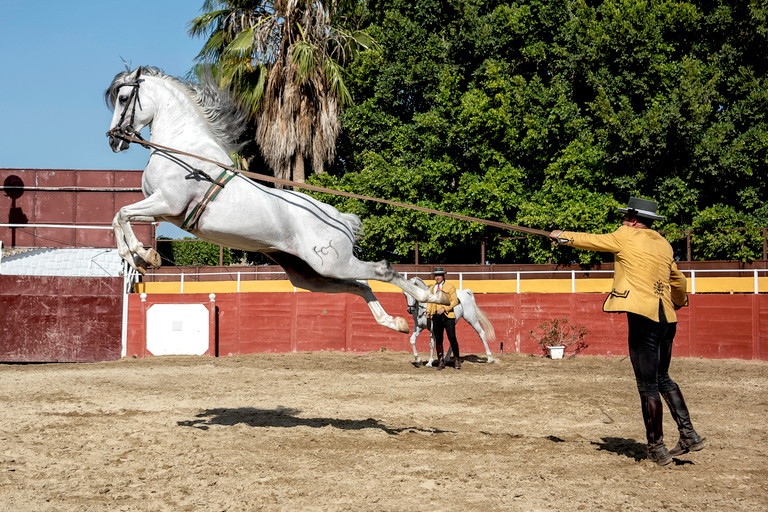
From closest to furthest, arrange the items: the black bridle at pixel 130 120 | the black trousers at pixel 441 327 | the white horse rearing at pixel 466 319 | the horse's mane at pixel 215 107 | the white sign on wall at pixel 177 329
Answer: the black bridle at pixel 130 120
the horse's mane at pixel 215 107
the black trousers at pixel 441 327
the white horse rearing at pixel 466 319
the white sign on wall at pixel 177 329

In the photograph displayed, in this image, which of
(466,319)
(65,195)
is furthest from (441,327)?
(65,195)

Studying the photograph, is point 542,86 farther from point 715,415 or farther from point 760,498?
point 760,498

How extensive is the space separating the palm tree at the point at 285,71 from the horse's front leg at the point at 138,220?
1601cm

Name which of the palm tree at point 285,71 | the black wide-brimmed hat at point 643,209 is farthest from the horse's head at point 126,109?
the palm tree at point 285,71

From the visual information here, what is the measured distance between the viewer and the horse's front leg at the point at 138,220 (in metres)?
6.09

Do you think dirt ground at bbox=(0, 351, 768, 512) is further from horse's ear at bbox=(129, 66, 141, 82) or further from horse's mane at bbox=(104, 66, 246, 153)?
horse's ear at bbox=(129, 66, 141, 82)

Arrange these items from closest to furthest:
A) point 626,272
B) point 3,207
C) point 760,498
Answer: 1. point 760,498
2. point 626,272
3. point 3,207

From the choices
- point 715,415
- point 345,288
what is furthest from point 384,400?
point 715,415

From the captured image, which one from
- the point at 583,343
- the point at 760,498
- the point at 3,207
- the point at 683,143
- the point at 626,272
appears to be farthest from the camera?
the point at 3,207

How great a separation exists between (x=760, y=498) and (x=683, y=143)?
16078mm

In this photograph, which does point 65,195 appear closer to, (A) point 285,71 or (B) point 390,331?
(A) point 285,71

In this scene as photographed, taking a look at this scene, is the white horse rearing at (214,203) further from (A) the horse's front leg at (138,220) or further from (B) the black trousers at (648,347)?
(B) the black trousers at (648,347)

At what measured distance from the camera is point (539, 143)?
21422mm

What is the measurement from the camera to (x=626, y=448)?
6.82 metres
